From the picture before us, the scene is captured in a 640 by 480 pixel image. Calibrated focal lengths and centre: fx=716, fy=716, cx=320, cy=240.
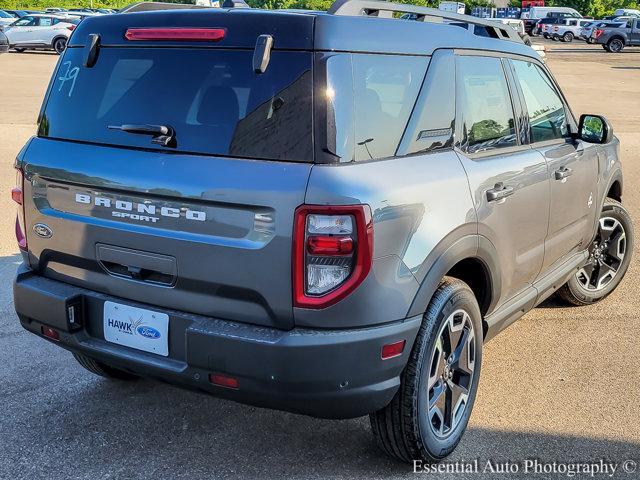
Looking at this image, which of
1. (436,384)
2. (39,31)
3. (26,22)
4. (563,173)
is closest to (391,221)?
(436,384)

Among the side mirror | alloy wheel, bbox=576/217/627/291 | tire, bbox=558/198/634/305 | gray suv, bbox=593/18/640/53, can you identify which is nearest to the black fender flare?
the side mirror

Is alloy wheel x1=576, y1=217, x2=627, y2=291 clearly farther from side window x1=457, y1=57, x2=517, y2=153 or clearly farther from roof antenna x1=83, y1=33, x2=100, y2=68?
roof antenna x1=83, y1=33, x2=100, y2=68

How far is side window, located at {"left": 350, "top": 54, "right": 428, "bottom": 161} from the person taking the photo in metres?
2.75

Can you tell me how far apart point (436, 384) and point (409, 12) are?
1711 mm

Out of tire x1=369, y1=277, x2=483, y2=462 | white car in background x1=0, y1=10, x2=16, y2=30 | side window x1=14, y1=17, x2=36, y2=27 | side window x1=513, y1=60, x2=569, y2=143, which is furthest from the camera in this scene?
white car in background x1=0, y1=10, x2=16, y2=30

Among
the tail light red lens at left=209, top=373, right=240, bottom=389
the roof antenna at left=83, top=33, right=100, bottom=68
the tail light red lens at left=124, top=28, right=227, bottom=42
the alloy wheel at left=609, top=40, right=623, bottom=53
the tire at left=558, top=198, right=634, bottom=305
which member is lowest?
the alloy wheel at left=609, top=40, right=623, bottom=53

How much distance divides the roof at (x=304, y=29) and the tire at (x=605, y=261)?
2.43 metres

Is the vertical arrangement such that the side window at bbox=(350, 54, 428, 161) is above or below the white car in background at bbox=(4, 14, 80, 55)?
above

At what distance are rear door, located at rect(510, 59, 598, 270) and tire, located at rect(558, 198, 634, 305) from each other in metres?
0.53

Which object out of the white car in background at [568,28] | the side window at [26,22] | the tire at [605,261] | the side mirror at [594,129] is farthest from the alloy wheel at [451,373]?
the white car in background at [568,28]

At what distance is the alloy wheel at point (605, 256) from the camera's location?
208 inches

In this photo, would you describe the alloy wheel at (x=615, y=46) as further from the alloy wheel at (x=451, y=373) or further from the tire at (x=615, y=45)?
the alloy wheel at (x=451, y=373)

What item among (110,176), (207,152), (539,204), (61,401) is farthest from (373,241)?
(61,401)

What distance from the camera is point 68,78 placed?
3262 millimetres
